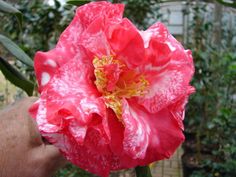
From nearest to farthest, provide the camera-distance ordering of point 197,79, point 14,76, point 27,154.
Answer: point 27,154, point 14,76, point 197,79

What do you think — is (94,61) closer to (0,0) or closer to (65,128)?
(65,128)

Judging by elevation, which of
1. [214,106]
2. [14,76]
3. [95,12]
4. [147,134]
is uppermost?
[95,12]

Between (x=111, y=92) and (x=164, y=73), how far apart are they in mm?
77

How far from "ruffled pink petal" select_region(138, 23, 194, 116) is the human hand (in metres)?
0.17

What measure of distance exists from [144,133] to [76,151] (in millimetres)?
87

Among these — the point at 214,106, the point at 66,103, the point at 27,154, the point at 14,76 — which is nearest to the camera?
the point at 66,103

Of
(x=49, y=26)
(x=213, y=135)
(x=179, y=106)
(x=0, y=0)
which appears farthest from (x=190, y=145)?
(x=179, y=106)

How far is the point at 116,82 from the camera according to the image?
0.49m

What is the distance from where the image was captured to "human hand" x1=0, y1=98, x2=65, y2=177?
555 millimetres

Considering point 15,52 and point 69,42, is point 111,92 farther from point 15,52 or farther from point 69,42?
point 15,52

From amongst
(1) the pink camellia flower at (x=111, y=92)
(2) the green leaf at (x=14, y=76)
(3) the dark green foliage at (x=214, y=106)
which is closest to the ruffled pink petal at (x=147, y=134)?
(1) the pink camellia flower at (x=111, y=92)

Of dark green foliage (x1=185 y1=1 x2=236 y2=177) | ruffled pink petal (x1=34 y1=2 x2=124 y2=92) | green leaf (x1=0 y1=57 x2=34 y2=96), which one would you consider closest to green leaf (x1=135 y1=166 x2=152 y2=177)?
ruffled pink petal (x1=34 y1=2 x2=124 y2=92)

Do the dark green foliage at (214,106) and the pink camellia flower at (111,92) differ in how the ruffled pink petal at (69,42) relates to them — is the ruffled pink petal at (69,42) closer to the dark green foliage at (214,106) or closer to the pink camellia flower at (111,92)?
the pink camellia flower at (111,92)

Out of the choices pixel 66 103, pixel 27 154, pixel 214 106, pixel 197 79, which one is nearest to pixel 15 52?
→ pixel 27 154
